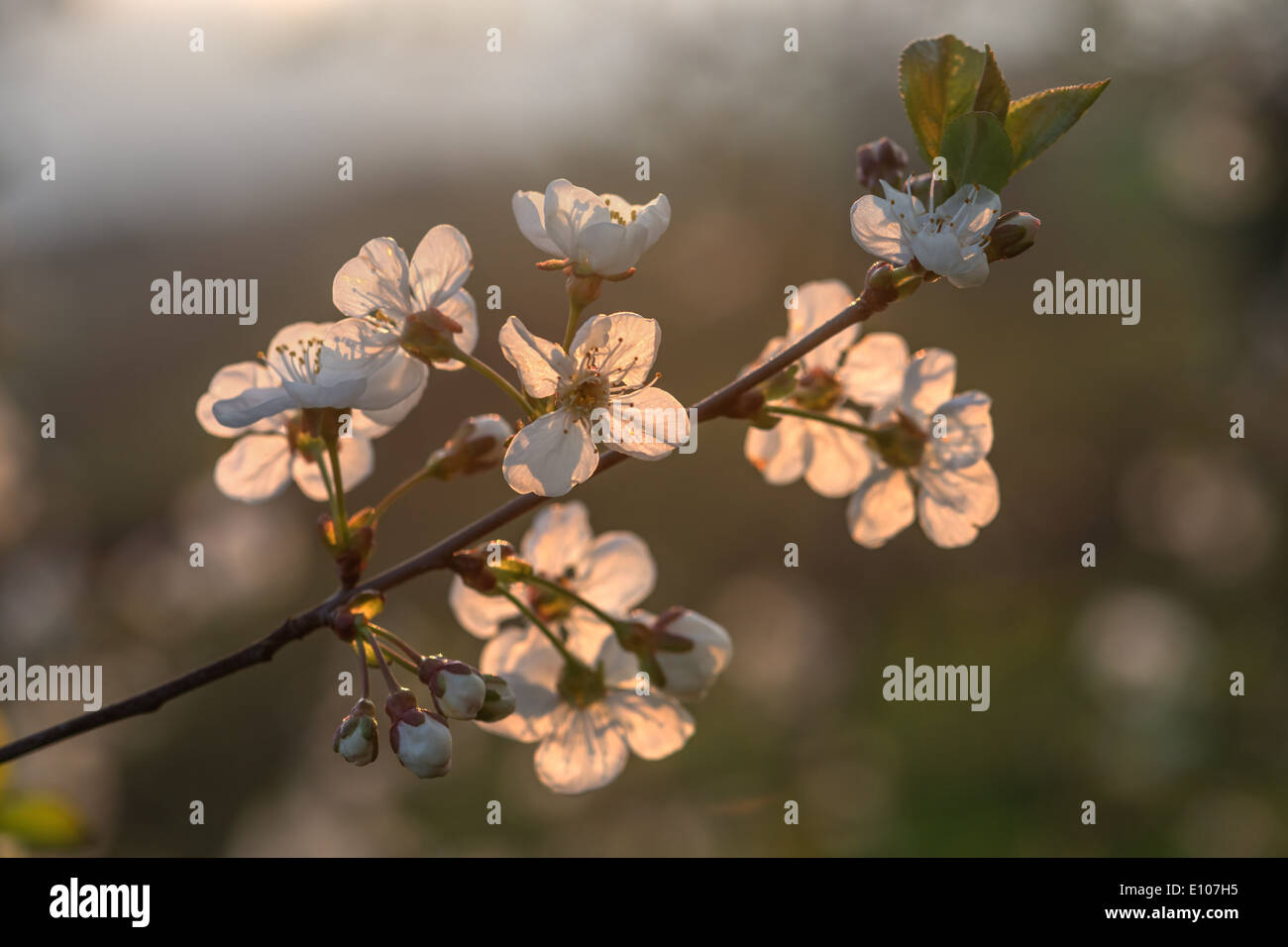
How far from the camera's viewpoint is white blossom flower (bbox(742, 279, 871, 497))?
→ 1386 millimetres

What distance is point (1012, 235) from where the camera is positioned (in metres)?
1.07

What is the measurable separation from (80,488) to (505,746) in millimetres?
4016

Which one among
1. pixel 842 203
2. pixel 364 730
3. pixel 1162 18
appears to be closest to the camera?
pixel 364 730

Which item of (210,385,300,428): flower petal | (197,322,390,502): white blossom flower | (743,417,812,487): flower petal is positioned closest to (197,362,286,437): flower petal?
(197,322,390,502): white blossom flower

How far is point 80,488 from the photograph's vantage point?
656 cm

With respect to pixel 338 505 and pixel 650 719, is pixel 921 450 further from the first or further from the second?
pixel 338 505

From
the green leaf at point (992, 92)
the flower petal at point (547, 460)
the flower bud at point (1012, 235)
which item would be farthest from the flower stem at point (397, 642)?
the green leaf at point (992, 92)

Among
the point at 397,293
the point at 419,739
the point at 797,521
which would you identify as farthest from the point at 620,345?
the point at 797,521

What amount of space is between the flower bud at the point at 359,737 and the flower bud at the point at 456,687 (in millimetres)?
70

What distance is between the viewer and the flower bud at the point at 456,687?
105 centimetres

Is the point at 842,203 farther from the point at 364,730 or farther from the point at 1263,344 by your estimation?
the point at 364,730

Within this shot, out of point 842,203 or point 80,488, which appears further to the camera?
point 842,203

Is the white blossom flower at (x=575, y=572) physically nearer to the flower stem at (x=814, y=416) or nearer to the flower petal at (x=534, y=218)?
the flower stem at (x=814, y=416)

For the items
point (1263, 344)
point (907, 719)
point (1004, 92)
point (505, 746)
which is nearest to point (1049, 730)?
point (907, 719)
